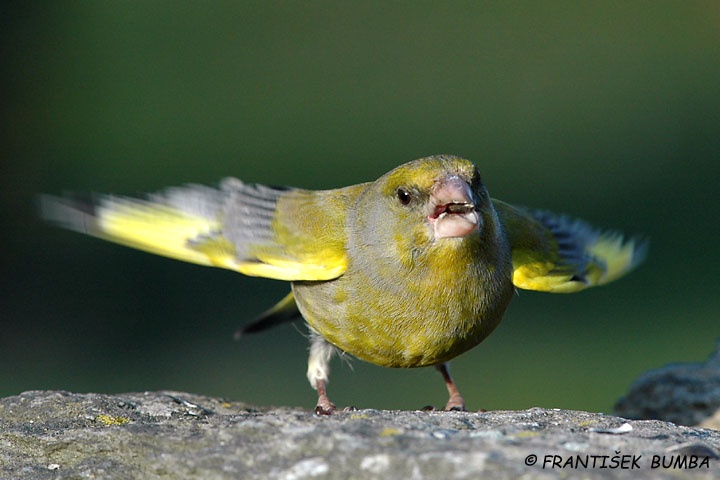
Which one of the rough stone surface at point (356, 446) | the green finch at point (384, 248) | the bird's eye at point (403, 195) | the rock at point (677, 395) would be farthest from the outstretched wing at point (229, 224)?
the rock at point (677, 395)

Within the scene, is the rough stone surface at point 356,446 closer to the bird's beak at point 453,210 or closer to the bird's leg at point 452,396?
the bird's beak at point 453,210

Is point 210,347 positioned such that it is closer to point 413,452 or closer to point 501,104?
point 413,452

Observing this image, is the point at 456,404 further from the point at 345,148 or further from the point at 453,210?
the point at 345,148

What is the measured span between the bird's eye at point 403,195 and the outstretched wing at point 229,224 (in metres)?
0.37

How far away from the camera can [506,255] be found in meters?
4.38

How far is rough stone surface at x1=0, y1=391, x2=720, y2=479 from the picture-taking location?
107 inches

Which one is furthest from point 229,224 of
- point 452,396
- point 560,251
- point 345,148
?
point 345,148

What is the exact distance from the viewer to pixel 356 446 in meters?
2.83

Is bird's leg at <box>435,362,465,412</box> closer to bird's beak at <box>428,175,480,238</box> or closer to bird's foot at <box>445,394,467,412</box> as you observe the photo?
bird's foot at <box>445,394,467,412</box>

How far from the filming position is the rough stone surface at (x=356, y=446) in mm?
2730

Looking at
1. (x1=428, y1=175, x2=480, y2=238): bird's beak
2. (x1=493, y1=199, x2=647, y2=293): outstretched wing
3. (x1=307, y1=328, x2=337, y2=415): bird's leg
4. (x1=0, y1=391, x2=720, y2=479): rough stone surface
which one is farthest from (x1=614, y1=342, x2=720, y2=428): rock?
(x1=428, y1=175, x2=480, y2=238): bird's beak

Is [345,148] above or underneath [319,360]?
above

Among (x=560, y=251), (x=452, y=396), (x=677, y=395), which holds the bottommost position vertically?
(x=677, y=395)

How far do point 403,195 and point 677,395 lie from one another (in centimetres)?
167
